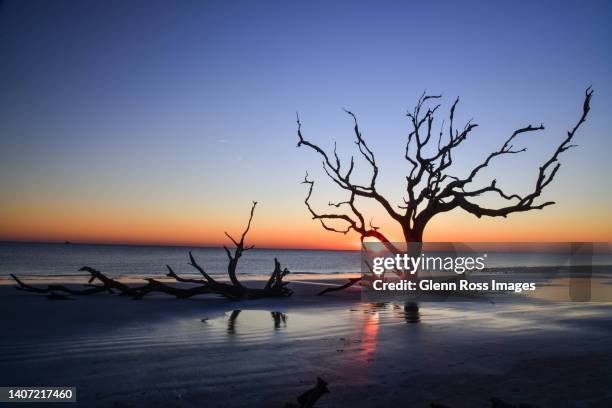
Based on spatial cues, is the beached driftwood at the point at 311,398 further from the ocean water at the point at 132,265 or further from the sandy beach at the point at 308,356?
the ocean water at the point at 132,265

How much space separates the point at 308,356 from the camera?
548cm

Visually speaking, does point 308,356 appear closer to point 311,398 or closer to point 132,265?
point 311,398

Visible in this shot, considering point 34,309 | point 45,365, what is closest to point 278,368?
point 45,365

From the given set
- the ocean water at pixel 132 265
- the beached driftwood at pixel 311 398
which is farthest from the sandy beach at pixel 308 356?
the ocean water at pixel 132 265

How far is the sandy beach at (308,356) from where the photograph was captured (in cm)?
402

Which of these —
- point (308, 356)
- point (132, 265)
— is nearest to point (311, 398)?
point (308, 356)

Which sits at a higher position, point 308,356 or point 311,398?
point 311,398

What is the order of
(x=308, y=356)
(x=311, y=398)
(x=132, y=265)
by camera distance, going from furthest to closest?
1. (x=132, y=265)
2. (x=308, y=356)
3. (x=311, y=398)

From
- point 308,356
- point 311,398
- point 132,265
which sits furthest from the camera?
point 132,265

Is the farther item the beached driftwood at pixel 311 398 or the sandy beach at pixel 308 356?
the sandy beach at pixel 308 356

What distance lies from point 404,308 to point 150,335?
6.45 metres

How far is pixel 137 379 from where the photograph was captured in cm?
441

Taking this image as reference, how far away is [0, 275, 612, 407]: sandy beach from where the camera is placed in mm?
4016

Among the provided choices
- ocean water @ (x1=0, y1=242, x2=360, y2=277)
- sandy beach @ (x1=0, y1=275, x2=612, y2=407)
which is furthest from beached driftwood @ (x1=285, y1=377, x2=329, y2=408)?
ocean water @ (x1=0, y1=242, x2=360, y2=277)
